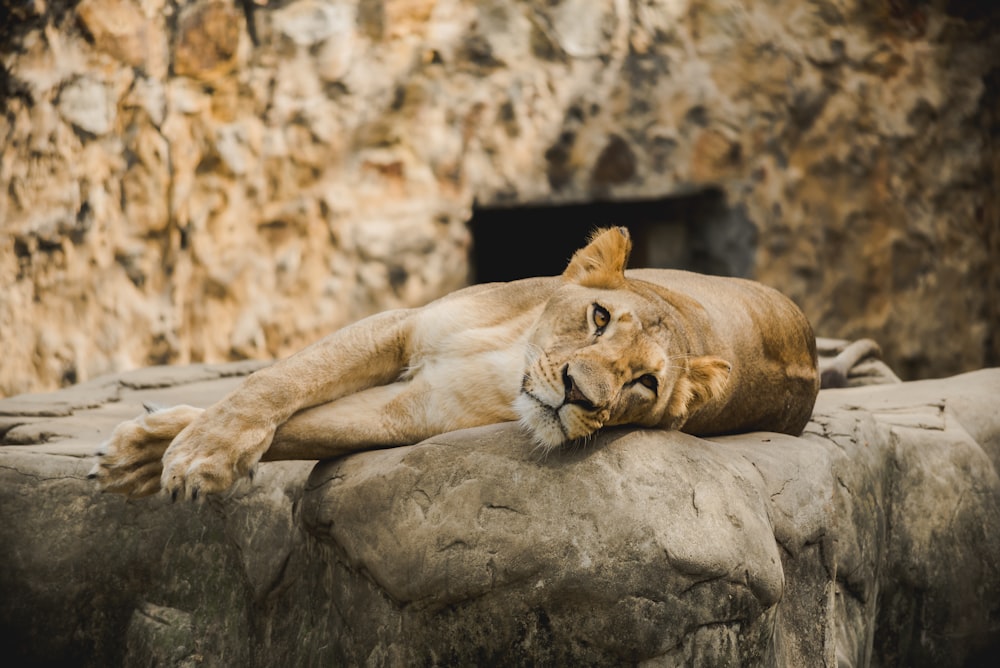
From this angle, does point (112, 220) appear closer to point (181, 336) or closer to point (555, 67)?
point (181, 336)

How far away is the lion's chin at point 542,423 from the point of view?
311 cm

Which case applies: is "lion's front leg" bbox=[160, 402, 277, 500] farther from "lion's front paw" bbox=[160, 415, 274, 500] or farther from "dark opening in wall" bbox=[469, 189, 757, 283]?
"dark opening in wall" bbox=[469, 189, 757, 283]

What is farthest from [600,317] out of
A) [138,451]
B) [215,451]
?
[138,451]

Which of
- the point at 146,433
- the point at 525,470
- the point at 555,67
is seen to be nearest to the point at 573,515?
the point at 525,470

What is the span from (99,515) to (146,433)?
22.7 inches

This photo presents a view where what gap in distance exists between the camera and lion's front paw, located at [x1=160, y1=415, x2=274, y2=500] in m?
3.10

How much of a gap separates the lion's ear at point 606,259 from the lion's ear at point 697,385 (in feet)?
1.32

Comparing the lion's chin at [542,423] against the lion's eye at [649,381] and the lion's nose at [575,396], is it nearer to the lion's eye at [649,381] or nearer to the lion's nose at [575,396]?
the lion's nose at [575,396]

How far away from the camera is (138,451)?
11.2ft

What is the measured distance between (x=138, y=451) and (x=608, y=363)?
1.37 metres

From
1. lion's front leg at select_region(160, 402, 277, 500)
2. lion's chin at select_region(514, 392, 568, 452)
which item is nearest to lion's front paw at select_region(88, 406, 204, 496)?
lion's front leg at select_region(160, 402, 277, 500)

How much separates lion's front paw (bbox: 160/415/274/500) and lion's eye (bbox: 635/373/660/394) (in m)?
1.04

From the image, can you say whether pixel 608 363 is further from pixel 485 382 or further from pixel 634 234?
pixel 634 234

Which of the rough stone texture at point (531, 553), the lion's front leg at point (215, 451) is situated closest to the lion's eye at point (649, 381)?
the rough stone texture at point (531, 553)
